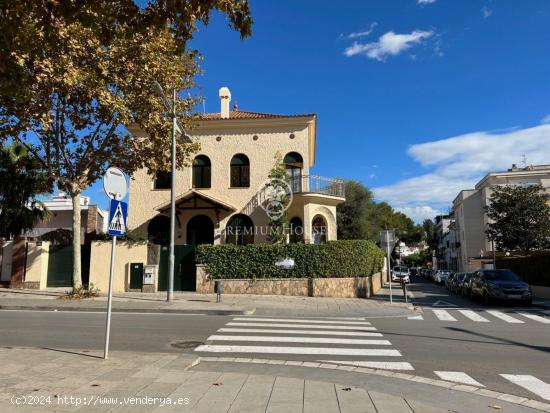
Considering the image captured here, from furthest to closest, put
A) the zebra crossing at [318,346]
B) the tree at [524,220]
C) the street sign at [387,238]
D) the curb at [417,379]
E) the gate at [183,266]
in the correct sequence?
the tree at [524,220]
the gate at [183,266]
the street sign at [387,238]
the zebra crossing at [318,346]
the curb at [417,379]

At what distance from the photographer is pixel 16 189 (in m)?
22.5

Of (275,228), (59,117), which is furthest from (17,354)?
(275,228)

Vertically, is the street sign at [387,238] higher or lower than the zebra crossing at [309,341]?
higher

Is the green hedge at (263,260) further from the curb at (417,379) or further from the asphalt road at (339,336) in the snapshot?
the curb at (417,379)

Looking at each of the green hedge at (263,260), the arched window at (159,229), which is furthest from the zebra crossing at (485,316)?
the arched window at (159,229)

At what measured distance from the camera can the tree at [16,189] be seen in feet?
72.9

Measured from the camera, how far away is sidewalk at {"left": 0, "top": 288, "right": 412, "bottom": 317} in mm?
15961

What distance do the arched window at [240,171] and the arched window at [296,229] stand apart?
3670 millimetres

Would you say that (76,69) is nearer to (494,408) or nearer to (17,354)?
(17,354)

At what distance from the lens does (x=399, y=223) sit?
8688 cm

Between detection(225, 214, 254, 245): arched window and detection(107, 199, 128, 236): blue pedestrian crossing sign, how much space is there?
19.1 metres

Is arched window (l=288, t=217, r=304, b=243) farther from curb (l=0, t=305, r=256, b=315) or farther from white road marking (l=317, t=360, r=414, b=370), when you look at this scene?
white road marking (l=317, t=360, r=414, b=370)

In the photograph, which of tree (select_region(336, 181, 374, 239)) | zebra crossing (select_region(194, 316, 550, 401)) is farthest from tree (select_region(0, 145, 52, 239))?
tree (select_region(336, 181, 374, 239))

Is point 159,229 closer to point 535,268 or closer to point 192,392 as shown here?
point 535,268
